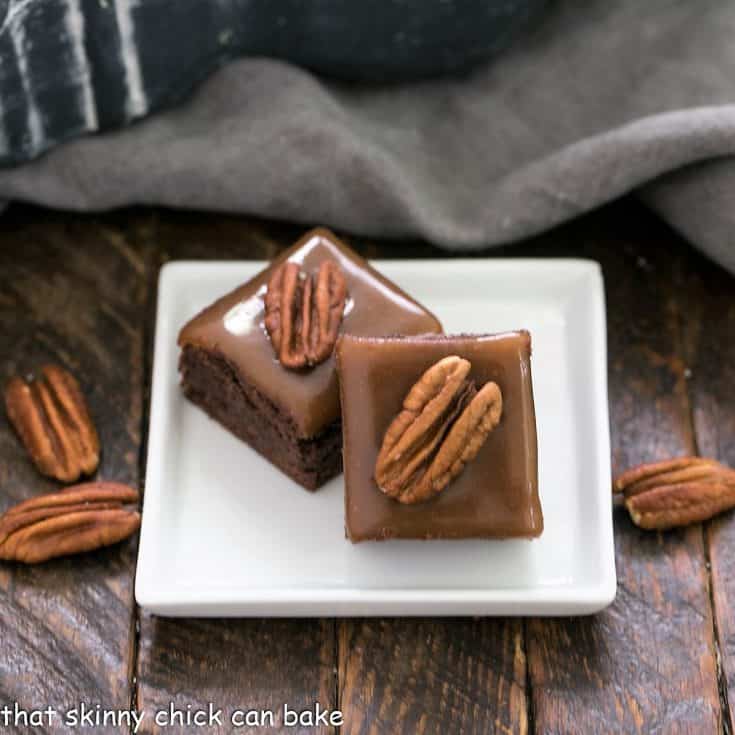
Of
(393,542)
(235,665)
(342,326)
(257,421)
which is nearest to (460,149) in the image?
(342,326)

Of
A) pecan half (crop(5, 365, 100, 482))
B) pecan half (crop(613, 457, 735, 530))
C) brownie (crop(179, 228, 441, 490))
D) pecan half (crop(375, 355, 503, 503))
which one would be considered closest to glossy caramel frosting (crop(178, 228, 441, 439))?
brownie (crop(179, 228, 441, 490))

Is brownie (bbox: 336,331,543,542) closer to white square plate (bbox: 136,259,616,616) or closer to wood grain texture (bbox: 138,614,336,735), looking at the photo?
white square plate (bbox: 136,259,616,616)

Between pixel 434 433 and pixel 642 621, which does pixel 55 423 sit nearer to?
pixel 434 433

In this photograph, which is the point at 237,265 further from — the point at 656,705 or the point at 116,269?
the point at 656,705

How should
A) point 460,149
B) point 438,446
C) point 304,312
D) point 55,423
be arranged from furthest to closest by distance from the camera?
point 460,149 < point 55,423 < point 304,312 < point 438,446

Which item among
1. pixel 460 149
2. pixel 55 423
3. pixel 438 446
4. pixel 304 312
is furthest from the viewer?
pixel 460 149

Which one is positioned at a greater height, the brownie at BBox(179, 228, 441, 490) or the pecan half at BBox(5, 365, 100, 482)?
the brownie at BBox(179, 228, 441, 490)

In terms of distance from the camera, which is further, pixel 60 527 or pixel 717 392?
pixel 717 392
